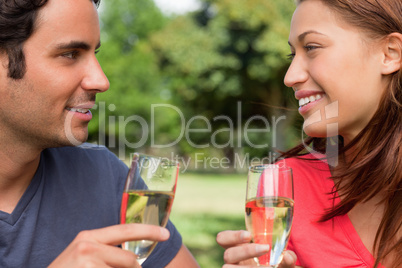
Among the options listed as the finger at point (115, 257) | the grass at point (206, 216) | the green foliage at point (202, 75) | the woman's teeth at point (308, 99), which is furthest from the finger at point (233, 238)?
the green foliage at point (202, 75)

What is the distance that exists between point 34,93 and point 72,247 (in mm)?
1064

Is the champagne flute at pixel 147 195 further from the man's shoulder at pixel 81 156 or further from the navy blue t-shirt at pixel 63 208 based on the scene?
the man's shoulder at pixel 81 156

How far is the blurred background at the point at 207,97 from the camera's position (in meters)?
16.2

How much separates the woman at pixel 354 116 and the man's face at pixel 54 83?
3.50ft

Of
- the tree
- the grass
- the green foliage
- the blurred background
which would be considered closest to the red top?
the grass

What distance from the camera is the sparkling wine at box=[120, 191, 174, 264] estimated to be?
171cm

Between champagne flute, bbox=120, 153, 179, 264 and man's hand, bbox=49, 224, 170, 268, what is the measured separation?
0.09m

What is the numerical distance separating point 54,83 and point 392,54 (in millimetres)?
1757

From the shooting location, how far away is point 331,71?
7.65 ft

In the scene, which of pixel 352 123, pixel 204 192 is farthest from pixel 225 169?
pixel 352 123

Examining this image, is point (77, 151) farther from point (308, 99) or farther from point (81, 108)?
point (308, 99)

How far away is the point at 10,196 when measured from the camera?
240 centimetres

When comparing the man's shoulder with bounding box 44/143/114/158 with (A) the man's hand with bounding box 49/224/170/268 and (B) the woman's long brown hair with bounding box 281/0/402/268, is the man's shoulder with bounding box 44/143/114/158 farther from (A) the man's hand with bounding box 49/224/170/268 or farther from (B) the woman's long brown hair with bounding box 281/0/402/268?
(B) the woman's long brown hair with bounding box 281/0/402/268

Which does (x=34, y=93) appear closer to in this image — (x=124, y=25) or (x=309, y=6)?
(x=309, y=6)
